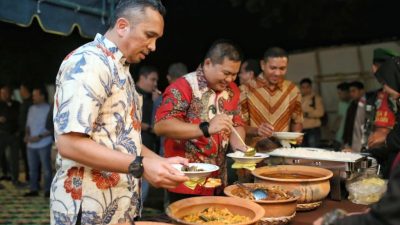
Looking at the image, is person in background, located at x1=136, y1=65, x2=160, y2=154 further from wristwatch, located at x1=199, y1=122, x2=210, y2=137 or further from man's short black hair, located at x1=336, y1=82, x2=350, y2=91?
man's short black hair, located at x1=336, y1=82, x2=350, y2=91

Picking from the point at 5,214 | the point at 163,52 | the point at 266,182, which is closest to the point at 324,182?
the point at 266,182

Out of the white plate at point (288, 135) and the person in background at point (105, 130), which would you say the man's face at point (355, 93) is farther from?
the person in background at point (105, 130)

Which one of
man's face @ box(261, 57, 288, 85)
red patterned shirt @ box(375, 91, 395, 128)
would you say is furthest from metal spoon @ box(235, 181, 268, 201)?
red patterned shirt @ box(375, 91, 395, 128)

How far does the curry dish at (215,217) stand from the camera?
1.50 m

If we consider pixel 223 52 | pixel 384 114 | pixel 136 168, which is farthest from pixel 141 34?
pixel 384 114

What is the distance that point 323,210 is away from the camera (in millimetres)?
2029

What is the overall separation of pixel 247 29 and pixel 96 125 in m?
6.61

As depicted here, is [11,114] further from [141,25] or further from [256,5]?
[141,25]

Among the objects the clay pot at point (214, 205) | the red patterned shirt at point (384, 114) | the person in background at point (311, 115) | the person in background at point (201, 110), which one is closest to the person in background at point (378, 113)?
the red patterned shirt at point (384, 114)

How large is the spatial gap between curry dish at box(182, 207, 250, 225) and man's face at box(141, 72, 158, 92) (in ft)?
11.1

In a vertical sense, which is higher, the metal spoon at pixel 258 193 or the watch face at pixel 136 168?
the watch face at pixel 136 168

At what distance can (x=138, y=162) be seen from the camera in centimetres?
141

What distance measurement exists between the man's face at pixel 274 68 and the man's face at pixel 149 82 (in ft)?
5.98

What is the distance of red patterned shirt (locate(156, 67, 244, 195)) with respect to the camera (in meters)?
2.45
